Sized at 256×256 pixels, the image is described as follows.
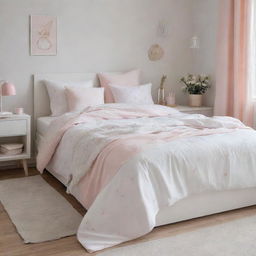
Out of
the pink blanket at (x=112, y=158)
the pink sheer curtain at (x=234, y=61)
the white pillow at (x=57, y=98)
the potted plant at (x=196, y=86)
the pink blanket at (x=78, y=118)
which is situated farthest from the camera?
the potted plant at (x=196, y=86)

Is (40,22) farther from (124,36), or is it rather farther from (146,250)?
(146,250)

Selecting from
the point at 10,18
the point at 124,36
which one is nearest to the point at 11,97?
the point at 10,18

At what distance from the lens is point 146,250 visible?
2803 millimetres

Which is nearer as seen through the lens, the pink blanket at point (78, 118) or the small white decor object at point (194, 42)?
the pink blanket at point (78, 118)

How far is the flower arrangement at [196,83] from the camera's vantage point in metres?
5.46

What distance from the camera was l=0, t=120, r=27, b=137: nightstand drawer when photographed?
4.22m

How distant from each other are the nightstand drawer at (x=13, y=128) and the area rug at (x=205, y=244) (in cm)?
194

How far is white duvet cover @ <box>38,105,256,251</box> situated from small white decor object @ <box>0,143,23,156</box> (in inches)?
23.4

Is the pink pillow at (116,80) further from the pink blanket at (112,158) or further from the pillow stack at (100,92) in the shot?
the pink blanket at (112,158)

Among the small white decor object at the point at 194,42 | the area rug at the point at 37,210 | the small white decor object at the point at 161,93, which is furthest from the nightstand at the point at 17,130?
the small white decor object at the point at 194,42

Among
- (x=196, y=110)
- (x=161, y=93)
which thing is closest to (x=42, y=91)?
(x=161, y=93)

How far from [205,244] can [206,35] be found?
10.8 feet

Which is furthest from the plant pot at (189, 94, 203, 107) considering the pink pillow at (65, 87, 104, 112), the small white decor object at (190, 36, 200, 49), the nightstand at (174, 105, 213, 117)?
the pink pillow at (65, 87, 104, 112)

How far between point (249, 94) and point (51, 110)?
2.23 meters
